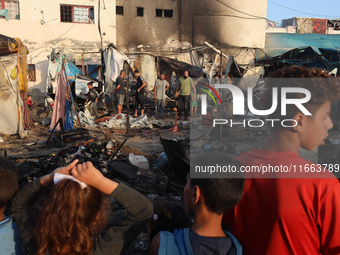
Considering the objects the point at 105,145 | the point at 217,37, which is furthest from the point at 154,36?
the point at 105,145

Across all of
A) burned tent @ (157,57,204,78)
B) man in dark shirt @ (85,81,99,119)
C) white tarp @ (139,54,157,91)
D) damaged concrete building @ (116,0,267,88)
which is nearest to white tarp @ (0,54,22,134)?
man in dark shirt @ (85,81,99,119)

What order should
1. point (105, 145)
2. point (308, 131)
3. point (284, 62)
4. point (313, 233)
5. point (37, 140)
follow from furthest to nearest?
point (284, 62), point (37, 140), point (105, 145), point (308, 131), point (313, 233)

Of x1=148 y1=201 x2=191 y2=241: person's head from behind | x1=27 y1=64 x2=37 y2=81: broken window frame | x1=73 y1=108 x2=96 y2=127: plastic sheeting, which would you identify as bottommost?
x1=73 y1=108 x2=96 y2=127: plastic sheeting

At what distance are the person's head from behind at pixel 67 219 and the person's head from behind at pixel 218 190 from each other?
51 centimetres

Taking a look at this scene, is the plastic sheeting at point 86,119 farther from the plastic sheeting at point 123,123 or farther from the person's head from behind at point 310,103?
the person's head from behind at point 310,103

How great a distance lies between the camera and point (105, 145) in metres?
7.20

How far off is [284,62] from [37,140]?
1079 cm

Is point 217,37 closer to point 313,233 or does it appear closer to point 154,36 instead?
point 154,36

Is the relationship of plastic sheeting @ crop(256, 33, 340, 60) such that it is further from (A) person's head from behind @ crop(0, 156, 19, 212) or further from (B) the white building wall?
(A) person's head from behind @ crop(0, 156, 19, 212)

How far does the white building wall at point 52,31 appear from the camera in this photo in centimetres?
1817

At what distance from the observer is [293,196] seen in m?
1.35

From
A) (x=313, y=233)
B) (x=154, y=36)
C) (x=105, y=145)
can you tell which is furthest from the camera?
(x=154, y=36)

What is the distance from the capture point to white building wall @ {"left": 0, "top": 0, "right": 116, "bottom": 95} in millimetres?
18172

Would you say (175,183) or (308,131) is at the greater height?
(308,131)
